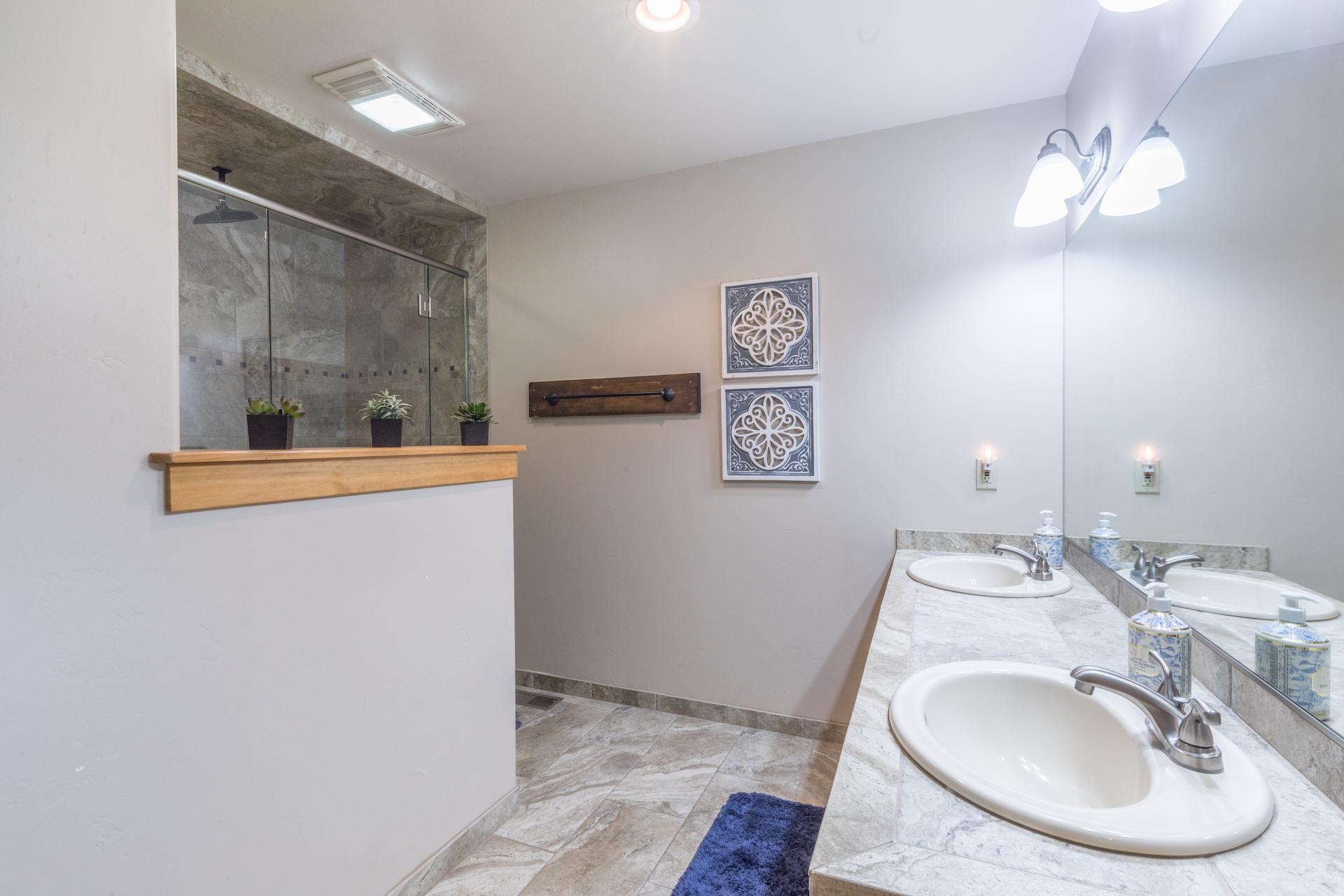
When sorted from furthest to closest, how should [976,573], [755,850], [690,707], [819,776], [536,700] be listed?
[536,700] < [690,707] < [819,776] < [976,573] < [755,850]

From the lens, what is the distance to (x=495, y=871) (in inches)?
65.6

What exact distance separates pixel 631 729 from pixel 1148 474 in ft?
6.52

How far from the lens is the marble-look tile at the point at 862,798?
0.66 m

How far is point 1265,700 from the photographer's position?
0.86m

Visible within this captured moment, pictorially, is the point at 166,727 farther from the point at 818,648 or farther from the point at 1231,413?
the point at 818,648

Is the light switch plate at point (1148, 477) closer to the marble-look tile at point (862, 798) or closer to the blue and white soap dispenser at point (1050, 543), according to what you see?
the blue and white soap dispenser at point (1050, 543)

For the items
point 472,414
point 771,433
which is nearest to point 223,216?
point 472,414

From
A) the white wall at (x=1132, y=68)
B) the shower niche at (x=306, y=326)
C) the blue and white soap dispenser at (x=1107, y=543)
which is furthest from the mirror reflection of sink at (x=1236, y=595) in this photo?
the shower niche at (x=306, y=326)

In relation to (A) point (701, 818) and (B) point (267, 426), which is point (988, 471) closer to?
(A) point (701, 818)

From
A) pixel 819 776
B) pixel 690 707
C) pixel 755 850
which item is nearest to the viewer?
pixel 755 850

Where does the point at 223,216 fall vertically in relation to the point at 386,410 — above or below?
above

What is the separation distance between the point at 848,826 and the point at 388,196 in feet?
9.87

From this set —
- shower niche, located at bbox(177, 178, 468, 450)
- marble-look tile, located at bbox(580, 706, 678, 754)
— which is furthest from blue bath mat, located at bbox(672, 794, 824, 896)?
shower niche, located at bbox(177, 178, 468, 450)

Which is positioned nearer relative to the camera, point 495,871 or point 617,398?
point 495,871
